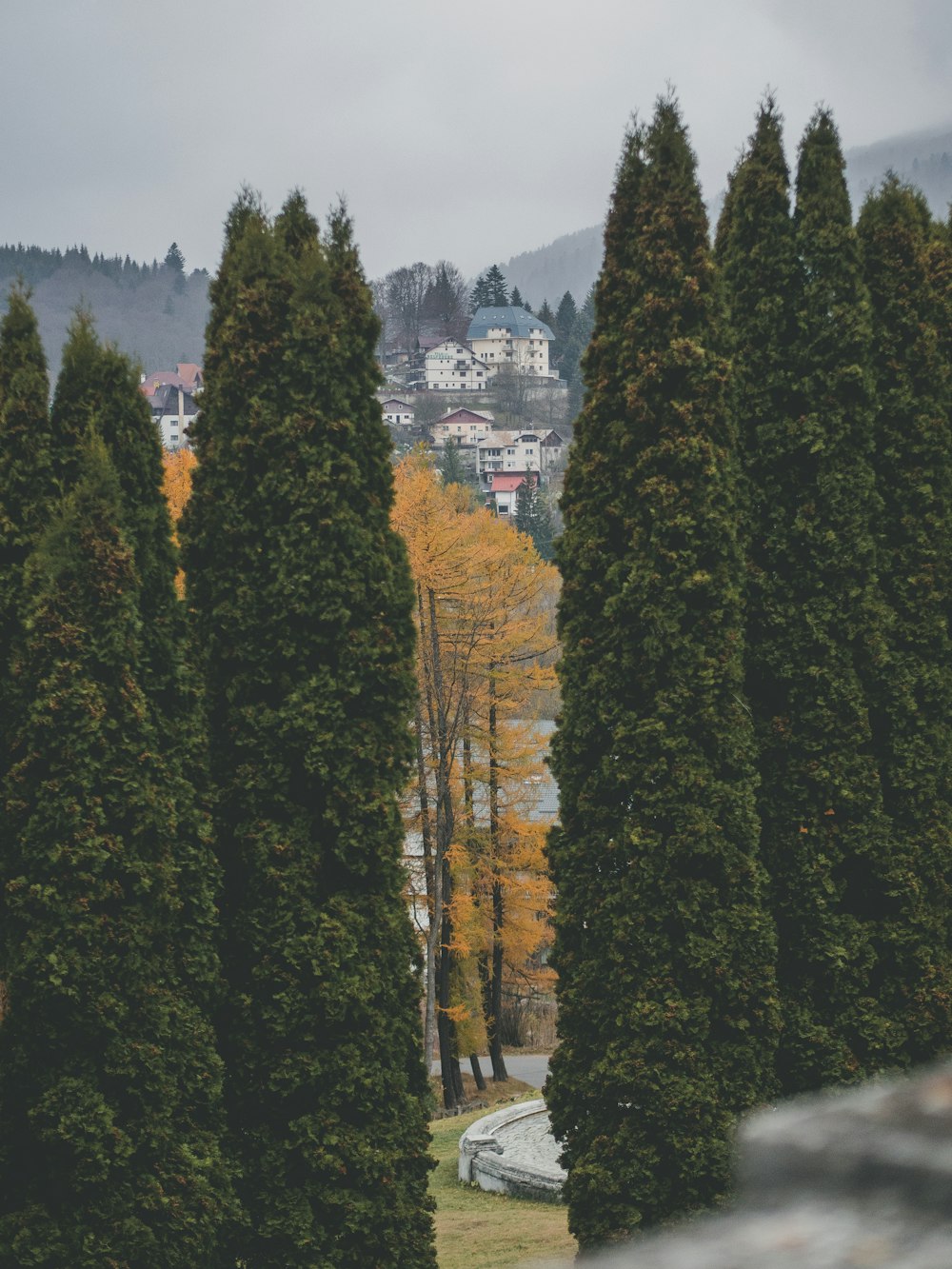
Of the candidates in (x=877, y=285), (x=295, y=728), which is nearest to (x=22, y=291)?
→ (x=295, y=728)

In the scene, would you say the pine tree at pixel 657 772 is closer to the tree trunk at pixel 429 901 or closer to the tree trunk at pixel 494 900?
the tree trunk at pixel 429 901

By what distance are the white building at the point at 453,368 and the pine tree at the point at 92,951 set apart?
139 metres

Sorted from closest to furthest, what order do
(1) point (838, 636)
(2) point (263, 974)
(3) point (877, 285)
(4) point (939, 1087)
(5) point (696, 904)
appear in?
(4) point (939, 1087) < (2) point (263, 974) < (5) point (696, 904) < (1) point (838, 636) < (3) point (877, 285)

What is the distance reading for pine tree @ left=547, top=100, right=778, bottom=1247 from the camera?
9.30 metres

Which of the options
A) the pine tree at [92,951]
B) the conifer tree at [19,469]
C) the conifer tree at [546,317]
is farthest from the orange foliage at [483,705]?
the conifer tree at [546,317]

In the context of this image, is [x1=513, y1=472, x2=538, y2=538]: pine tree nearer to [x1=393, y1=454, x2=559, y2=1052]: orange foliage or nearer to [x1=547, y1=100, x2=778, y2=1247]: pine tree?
[x1=393, y1=454, x2=559, y2=1052]: orange foliage

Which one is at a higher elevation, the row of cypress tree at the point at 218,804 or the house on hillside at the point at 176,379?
the house on hillside at the point at 176,379

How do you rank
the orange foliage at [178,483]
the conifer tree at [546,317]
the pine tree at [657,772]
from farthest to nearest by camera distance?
the conifer tree at [546,317] < the orange foliage at [178,483] < the pine tree at [657,772]

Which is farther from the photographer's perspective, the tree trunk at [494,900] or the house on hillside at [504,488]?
the house on hillside at [504,488]

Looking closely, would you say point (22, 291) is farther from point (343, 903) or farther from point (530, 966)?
point (530, 966)

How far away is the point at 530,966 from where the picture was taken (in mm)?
28453

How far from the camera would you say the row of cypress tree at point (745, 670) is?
944 centimetres

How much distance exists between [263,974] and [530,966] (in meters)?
20.5

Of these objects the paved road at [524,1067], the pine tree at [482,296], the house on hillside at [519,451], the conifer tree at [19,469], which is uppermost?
the pine tree at [482,296]
